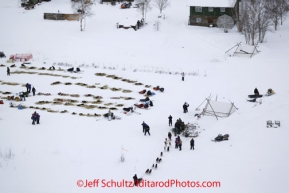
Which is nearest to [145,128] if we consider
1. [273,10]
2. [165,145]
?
[165,145]

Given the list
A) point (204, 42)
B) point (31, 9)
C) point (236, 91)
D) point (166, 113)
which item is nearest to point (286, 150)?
point (166, 113)

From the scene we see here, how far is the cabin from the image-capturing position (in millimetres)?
57469

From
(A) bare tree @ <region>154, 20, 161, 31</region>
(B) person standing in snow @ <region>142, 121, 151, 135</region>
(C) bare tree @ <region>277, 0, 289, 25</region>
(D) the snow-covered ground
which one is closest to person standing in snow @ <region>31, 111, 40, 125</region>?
(D) the snow-covered ground

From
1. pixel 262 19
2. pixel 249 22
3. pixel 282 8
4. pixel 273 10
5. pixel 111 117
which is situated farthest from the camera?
pixel 282 8

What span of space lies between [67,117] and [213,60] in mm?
21475

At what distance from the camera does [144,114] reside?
29484 mm

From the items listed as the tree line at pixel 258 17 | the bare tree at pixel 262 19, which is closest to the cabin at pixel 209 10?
the tree line at pixel 258 17

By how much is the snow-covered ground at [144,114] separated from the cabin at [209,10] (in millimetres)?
2602

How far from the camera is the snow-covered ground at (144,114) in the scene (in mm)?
19797

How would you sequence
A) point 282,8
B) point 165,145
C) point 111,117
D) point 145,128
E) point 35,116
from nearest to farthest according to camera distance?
point 165,145 < point 145,128 < point 35,116 < point 111,117 < point 282,8

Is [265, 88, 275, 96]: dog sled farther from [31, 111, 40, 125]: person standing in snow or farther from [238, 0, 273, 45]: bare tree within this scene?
[31, 111, 40, 125]: person standing in snow

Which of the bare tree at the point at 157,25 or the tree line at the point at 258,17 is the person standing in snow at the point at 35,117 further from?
the bare tree at the point at 157,25

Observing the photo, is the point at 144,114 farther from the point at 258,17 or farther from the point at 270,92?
the point at 258,17

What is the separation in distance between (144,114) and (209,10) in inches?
1331
